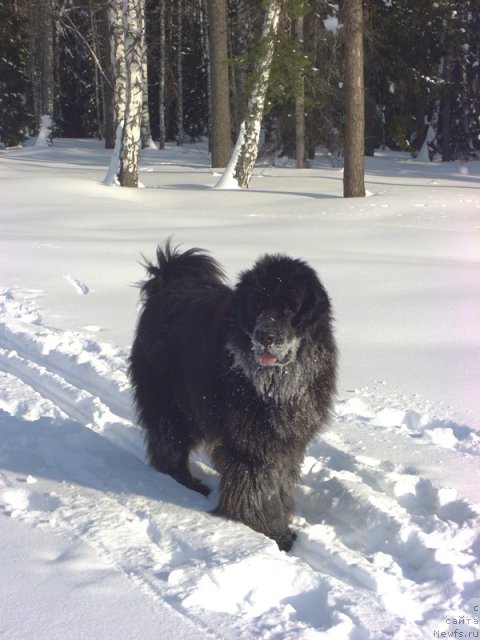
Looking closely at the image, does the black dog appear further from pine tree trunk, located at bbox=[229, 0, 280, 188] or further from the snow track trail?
pine tree trunk, located at bbox=[229, 0, 280, 188]

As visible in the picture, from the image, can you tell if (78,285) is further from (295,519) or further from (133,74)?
(133,74)

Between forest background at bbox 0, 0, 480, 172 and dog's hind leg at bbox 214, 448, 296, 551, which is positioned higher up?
forest background at bbox 0, 0, 480, 172

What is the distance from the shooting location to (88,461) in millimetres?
4246

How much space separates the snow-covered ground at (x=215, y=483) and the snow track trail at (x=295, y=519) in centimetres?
1

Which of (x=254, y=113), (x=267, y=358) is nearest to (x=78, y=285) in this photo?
(x=267, y=358)

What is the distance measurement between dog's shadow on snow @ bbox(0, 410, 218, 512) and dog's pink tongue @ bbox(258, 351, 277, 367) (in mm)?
994

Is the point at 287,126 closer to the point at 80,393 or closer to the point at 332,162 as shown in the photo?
the point at 332,162

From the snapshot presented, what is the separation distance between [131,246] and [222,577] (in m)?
7.59

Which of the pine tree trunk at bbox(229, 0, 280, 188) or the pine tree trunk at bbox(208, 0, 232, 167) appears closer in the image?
the pine tree trunk at bbox(229, 0, 280, 188)

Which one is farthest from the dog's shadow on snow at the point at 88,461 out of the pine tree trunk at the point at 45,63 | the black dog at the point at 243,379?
the pine tree trunk at the point at 45,63

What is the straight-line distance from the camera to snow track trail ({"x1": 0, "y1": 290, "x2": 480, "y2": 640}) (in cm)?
278

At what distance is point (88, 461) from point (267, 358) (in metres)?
1.54

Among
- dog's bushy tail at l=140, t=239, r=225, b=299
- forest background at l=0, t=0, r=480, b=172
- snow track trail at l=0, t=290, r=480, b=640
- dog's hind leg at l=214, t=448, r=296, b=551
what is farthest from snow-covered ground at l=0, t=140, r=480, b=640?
forest background at l=0, t=0, r=480, b=172

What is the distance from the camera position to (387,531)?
11.5ft
